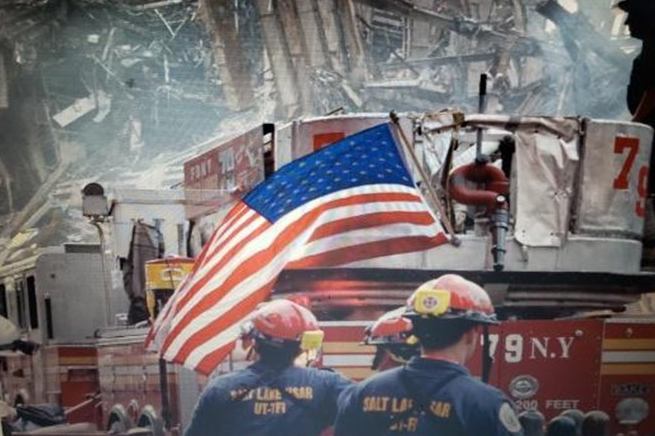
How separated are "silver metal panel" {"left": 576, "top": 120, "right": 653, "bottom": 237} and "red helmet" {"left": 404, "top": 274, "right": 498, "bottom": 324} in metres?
0.44

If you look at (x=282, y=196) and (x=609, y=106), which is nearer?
(x=282, y=196)

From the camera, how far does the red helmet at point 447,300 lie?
2373 mm

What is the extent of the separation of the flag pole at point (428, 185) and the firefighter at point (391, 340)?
29 cm

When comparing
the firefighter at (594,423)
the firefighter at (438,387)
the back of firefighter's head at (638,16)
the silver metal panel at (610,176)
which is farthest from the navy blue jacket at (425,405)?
the back of firefighter's head at (638,16)

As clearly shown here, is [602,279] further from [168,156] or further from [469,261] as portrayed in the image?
[168,156]

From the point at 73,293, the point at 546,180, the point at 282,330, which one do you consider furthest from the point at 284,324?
the point at 546,180

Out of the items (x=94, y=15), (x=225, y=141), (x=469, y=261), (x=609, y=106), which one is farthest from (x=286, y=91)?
(x=609, y=106)

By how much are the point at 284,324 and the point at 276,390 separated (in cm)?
23

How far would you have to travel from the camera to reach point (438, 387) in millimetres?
2385

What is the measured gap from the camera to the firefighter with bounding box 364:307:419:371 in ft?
7.89

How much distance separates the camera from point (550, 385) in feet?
8.21

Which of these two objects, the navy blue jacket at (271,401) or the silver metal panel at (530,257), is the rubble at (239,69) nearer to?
the silver metal panel at (530,257)

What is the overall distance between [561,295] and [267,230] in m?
1.03

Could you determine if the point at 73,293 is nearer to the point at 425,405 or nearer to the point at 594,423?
the point at 425,405
